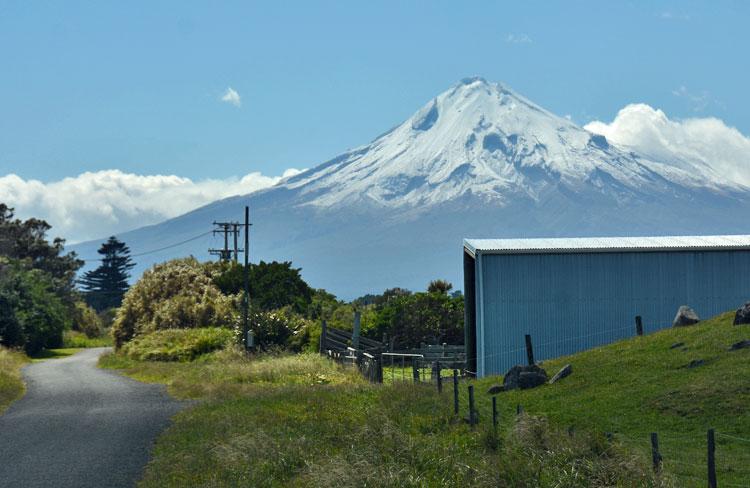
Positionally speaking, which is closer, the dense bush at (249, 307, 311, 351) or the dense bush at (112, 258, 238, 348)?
the dense bush at (249, 307, 311, 351)

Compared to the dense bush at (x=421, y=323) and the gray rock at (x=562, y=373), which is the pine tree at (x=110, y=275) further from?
the gray rock at (x=562, y=373)

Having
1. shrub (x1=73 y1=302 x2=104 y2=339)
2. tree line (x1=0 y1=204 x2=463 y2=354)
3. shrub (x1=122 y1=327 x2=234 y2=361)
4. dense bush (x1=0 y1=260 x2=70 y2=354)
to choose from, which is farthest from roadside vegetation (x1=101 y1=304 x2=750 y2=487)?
shrub (x1=73 y1=302 x2=104 y2=339)

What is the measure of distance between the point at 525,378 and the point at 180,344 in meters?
26.8

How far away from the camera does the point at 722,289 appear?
37.0 m

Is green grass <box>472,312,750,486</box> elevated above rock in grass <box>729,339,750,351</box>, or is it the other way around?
rock in grass <box>729,339,750,351</box>

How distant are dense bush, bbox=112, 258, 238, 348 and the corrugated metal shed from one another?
21478 millimetres

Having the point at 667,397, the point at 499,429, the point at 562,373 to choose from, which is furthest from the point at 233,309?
the point at 499,429

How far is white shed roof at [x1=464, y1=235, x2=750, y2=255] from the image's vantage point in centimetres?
3709

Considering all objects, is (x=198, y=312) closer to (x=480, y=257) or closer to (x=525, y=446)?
(x=480, y=257)

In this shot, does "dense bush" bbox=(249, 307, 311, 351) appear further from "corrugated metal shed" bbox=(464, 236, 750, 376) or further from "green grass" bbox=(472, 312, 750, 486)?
"green grass" bbox=(472, 312, 750, 486)

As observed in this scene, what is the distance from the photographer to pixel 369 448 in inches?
679

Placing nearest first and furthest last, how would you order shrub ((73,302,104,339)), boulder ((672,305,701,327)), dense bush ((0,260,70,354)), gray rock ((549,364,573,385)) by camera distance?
gray rock ((549,364,573,385)) → boulder ((672,305,701,327)) → dense bush ((0,260,70,354)) → shrub ((73,302,104,339))

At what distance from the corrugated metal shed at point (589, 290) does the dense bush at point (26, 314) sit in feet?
101

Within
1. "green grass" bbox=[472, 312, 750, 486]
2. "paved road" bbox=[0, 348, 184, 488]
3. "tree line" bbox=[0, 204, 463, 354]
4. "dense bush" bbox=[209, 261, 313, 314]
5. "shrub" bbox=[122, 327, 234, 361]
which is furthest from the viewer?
"dense bush" bbox=[209, 261, 313, 314]
